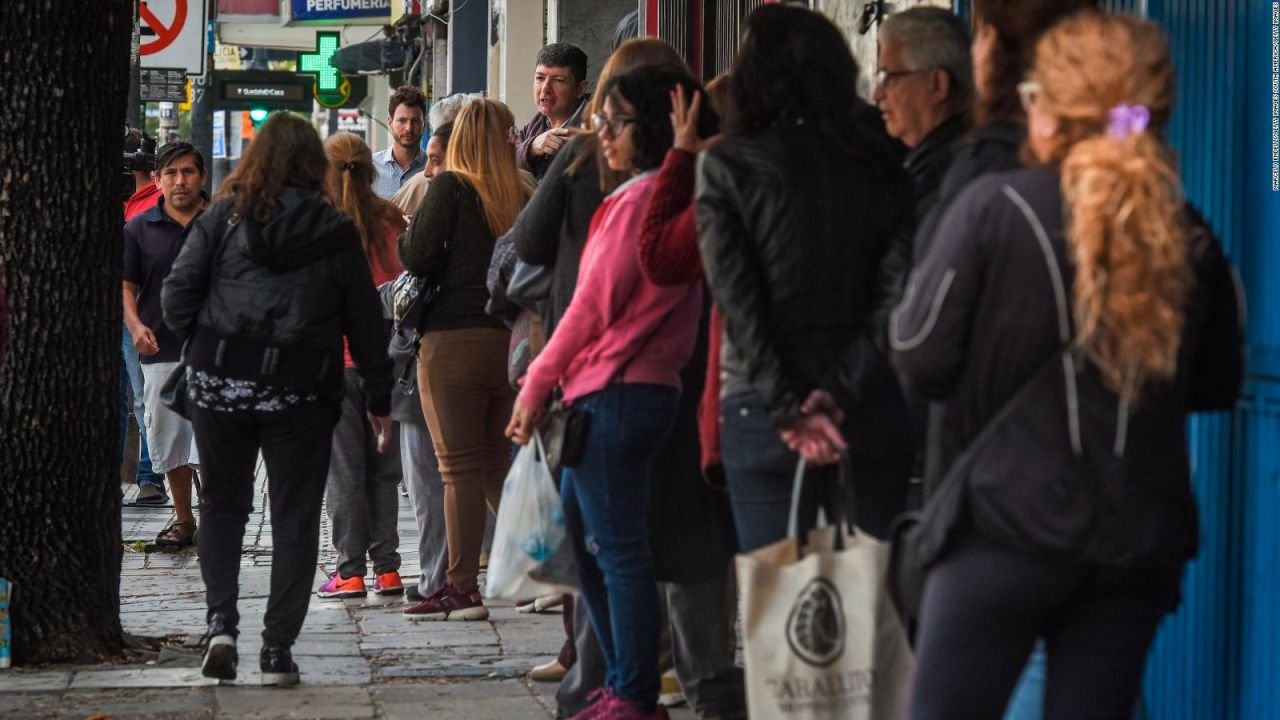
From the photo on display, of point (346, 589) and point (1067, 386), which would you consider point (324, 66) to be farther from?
point (1067, 386)

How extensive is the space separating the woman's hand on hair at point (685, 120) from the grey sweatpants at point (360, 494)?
307 cm

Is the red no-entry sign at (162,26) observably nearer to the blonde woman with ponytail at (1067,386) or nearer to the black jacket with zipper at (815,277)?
the black jacket with zipper at (815,277)

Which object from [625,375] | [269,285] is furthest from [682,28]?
[625,375]

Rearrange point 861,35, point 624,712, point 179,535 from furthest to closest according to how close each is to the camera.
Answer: point 179,535
point 861,35
point 624,712

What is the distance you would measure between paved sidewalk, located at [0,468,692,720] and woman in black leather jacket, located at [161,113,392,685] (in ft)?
0.72

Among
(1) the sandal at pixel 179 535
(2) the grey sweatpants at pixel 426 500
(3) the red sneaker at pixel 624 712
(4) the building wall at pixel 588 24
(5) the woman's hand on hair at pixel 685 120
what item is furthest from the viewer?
(4) the building wall at pixel 588 24

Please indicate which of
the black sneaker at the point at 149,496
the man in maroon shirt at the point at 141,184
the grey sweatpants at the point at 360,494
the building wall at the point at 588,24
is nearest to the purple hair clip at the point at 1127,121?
the grey sweatpants at the point at 360,494

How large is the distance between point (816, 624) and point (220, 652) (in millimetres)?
2787

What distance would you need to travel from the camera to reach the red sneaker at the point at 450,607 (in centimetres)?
730

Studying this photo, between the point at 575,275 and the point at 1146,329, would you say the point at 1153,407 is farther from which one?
the point at 575,275

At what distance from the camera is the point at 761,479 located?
4309 mm

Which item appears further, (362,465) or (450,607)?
(362,465)

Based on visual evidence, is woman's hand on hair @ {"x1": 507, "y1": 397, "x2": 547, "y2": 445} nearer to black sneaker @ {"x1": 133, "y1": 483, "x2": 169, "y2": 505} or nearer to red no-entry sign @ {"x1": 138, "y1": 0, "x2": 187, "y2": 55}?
black sneaker @ {"x1": 133, "y1": 483, "x2": 169, "y2": 505}


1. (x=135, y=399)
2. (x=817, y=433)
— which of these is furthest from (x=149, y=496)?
(x=817, y=433)
